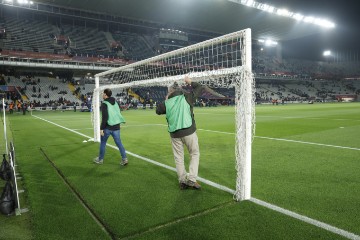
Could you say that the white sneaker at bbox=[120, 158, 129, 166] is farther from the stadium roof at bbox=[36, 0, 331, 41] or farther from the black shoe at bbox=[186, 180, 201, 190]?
the stadium roof at bbox=[36, 0, 331, 41]

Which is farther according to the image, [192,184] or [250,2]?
[250,2]

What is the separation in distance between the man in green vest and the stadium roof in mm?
43556

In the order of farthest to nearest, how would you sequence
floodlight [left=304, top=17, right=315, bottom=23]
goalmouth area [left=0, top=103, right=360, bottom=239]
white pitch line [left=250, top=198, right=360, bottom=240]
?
floodlight [left=304, top=17, right=315, bottom=23]
goalmouth area [left=0, top=103, right=360, bottom=239]
white pitch line [left=250, top=198, right=360, bottom=240]

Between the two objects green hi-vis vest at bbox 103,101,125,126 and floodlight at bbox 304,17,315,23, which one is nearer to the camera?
green hi-vis vest at bbox 103,101,125,126

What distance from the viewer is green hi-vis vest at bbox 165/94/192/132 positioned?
4824 mm

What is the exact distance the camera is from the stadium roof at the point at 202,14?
45344 mm

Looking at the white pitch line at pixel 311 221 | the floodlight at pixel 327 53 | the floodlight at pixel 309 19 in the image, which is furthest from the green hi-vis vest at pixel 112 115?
the floodlight at pixel 327 53

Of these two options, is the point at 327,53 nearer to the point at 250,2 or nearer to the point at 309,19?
the point at 309,19

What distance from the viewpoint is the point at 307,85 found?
3036 inches

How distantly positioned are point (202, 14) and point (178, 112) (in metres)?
49.9

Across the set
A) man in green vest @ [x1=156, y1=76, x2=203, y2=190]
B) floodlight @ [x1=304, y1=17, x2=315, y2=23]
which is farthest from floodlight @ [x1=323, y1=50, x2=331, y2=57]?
man in green vest @ [x1=156, y1=76, x2=203, y2=190]

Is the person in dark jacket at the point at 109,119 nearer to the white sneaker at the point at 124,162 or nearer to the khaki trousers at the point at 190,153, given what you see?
the white sneaker at the point at 124,162

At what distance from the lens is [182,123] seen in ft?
15.8

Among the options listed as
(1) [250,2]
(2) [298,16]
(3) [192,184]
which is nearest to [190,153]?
(3) [192,184]
